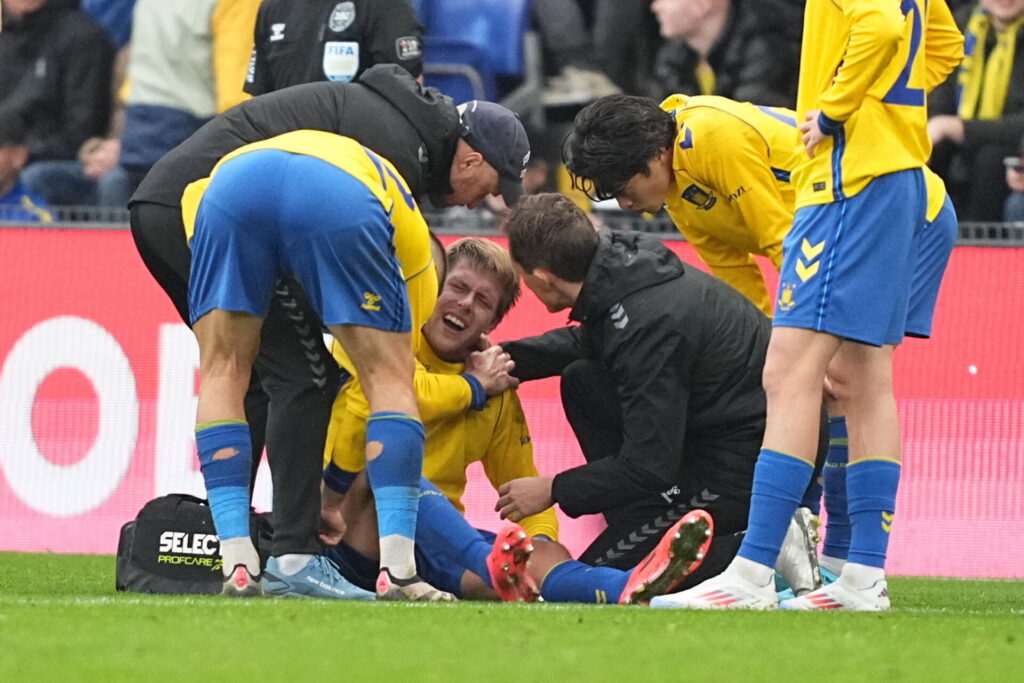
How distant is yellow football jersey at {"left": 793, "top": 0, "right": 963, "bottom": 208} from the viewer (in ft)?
14.3

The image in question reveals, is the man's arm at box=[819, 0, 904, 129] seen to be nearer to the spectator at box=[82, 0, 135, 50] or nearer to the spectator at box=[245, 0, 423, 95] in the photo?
the spectator at box=[245, 0, 423, 95]

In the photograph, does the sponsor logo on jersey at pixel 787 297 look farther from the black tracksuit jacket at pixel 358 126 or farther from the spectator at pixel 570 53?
the spectator at pixel 570 53

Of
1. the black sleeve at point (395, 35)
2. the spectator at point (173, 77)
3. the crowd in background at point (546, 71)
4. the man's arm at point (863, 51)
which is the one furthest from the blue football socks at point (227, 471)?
the spectator at point (173, 77)

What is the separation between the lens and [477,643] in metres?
3.53

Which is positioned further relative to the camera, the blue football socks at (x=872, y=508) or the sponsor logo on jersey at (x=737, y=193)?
the sponsor logo on jersey at (x=737, y=193)

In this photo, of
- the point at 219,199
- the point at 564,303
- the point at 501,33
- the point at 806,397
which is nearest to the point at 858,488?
the point at 806,397

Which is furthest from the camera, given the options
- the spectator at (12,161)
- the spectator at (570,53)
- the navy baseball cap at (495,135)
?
the spectator at (12,161)

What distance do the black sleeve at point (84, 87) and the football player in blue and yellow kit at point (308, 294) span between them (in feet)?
14.5

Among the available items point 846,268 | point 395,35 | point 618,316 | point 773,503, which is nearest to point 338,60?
point 395,35

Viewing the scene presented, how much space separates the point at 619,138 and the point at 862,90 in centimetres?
99

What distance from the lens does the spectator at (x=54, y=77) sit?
8.79 metres

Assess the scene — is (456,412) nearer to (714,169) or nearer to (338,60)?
(714,169)

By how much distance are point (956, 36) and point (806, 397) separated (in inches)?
46.7

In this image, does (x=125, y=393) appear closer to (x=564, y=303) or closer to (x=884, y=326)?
(x=564, y=303)
